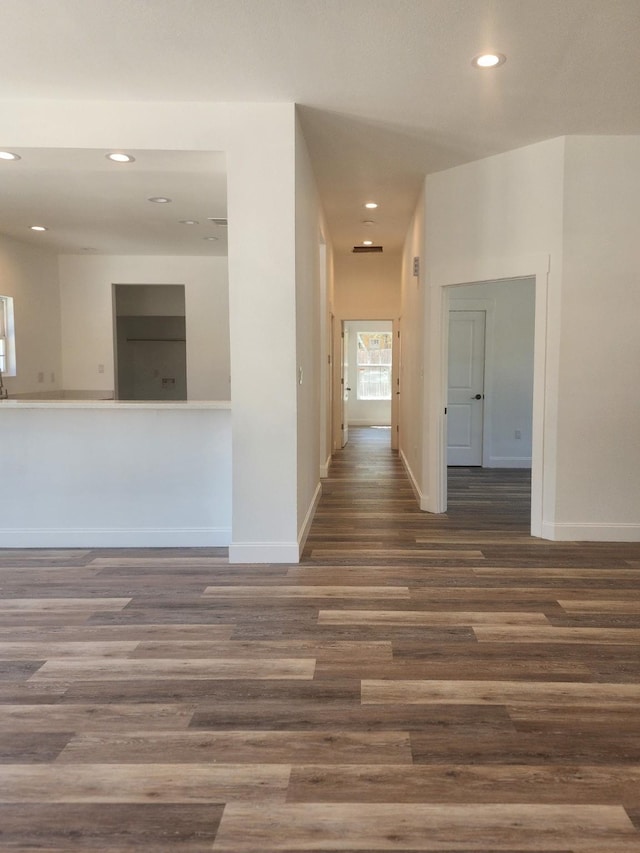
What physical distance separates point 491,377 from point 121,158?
5.23 metres

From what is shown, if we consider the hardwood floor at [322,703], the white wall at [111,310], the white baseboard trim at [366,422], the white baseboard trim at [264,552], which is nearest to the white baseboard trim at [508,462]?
the hardwood floor at [322,703]

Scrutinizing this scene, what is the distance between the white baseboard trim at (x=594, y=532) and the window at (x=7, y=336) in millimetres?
5743

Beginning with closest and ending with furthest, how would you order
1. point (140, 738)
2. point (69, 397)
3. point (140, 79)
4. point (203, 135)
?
point (140, 738), point (140, 79), point (203, 135), point (69, 397)

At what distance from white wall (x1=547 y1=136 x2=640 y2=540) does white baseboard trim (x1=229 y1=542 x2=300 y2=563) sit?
2.04 m

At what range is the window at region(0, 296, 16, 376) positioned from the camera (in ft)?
20.5

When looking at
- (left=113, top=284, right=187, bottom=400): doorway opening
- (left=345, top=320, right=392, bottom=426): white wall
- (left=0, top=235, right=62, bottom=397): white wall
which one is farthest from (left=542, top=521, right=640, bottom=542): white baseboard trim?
(left=345, top=320, right=392, bottom=426): white wall

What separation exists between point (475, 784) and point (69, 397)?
22.4 ft

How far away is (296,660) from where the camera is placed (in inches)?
100

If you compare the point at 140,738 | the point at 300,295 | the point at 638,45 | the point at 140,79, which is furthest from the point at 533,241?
the point at 140,738

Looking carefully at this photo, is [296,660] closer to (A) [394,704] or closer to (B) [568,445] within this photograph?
(A) [394,704]

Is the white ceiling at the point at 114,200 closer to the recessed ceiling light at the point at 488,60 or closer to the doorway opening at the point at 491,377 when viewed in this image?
the recessed ceiling light at the point at 488,60

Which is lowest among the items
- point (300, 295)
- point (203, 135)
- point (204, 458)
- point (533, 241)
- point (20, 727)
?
point (20, 727)

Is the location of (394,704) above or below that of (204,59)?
below

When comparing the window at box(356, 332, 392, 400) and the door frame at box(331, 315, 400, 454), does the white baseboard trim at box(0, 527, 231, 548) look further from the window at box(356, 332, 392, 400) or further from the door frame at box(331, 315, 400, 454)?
the window at box(356, 332, 392, 400)
